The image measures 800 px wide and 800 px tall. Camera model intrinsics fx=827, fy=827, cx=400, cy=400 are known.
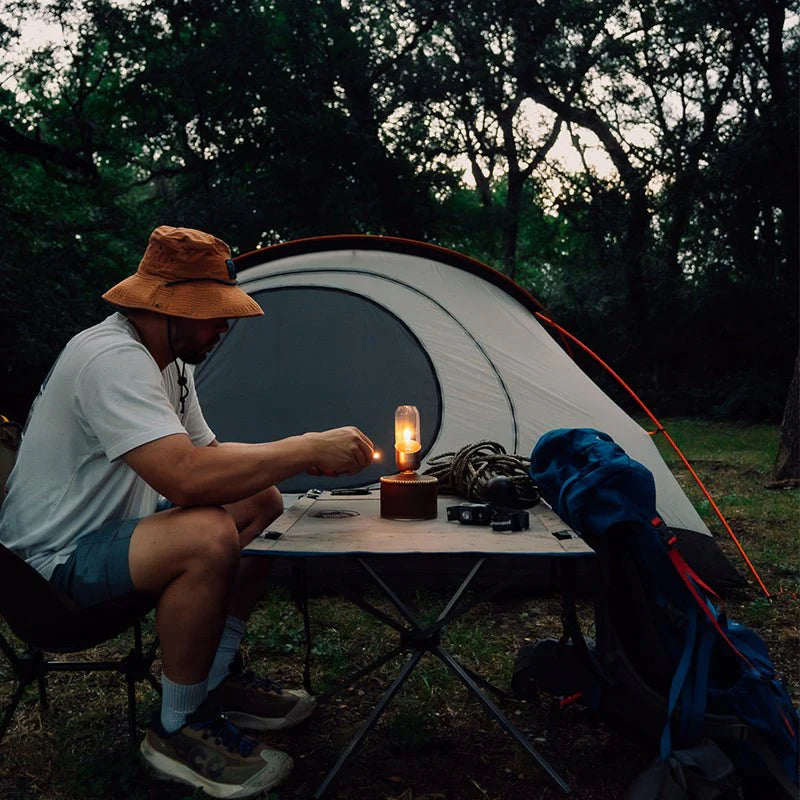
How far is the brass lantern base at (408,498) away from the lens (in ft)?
7.65

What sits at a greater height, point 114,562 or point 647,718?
point 114,562

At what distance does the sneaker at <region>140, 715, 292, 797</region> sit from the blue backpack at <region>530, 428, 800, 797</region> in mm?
921

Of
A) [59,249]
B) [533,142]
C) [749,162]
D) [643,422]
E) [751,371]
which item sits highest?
[533,142]

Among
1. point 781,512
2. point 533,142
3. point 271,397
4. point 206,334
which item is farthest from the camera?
point 533,142

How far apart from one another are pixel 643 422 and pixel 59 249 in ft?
29.2

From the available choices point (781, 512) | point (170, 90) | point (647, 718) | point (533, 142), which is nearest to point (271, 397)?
point (647, 718)

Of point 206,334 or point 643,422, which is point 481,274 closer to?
point 206,334

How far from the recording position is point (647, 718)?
203cm

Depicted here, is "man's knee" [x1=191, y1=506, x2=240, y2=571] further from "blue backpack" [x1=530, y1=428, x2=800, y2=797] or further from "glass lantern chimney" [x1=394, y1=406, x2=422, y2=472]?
"blue backpack" [x1=530, y1=428, x2=800, y2=797]

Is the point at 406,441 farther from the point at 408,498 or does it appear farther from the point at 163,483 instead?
the point at 163,483

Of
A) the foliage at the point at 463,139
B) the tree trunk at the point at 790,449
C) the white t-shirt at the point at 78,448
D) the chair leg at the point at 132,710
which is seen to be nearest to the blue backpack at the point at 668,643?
the white t-shirt at the point at 78,448

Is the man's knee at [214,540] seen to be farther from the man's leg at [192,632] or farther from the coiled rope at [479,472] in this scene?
the coiled rope at [479,472]

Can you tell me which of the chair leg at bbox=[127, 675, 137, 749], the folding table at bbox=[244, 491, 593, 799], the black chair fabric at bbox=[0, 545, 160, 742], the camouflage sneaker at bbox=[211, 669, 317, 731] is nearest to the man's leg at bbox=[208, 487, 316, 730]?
the camouflage sneaker at bbox=[211, 669, 317, 731]

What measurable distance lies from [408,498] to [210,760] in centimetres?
84
